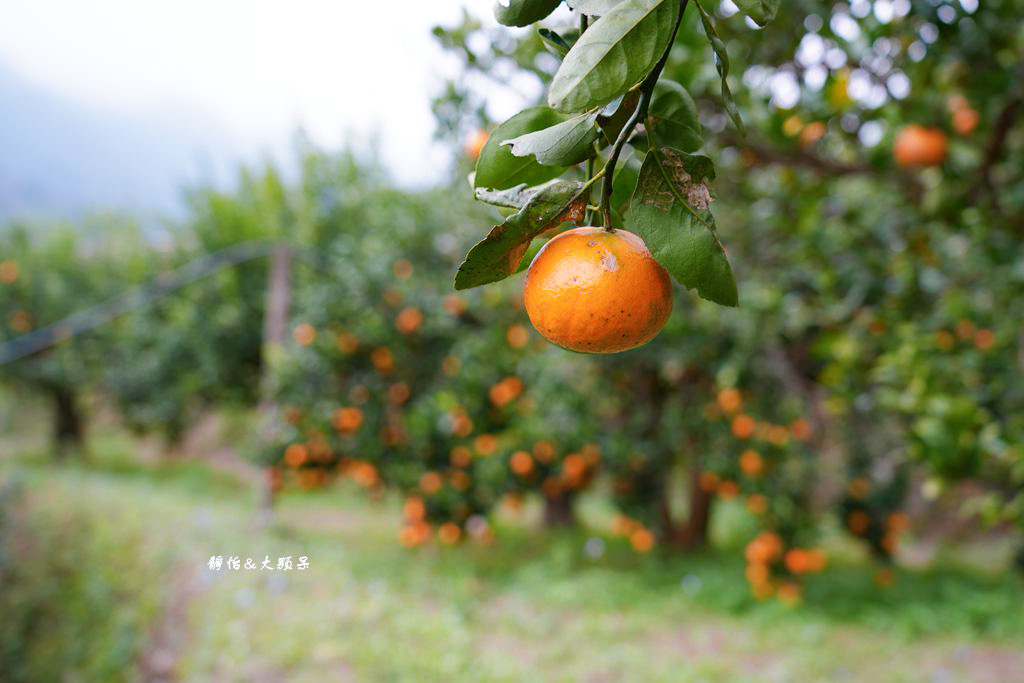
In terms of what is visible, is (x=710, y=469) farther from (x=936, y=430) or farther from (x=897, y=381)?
(x=936, y=430)

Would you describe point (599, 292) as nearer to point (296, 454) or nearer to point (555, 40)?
point (555, 40)

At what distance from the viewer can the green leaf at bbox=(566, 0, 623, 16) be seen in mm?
393

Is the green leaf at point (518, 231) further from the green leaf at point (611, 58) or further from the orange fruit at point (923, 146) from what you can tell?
the orange fruit at point (923, 146)

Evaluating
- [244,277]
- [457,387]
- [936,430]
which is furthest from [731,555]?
[244,277]

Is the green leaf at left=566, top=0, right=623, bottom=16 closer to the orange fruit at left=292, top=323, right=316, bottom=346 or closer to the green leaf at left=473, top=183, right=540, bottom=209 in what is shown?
the green leaf at left=473, top=183, right=540, bottom=209

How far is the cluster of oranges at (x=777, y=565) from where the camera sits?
9.24ft

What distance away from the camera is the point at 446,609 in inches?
113

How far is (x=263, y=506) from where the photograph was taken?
373 centimetres

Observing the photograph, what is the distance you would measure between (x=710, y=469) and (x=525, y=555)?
1.37 meters

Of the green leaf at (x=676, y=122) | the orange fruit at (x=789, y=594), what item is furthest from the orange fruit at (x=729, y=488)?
the green leaf at (x=676, y=122)

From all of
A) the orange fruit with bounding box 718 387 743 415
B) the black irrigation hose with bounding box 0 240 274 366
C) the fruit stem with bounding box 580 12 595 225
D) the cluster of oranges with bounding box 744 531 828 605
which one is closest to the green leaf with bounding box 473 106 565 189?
the fruit stem with bounding box 580 12 595 225

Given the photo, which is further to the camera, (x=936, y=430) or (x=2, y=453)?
(x=2, y=453)

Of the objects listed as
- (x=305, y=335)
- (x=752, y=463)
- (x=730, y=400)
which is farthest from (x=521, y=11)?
(x=305, y=335)

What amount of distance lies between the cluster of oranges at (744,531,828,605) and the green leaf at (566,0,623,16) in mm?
2792
